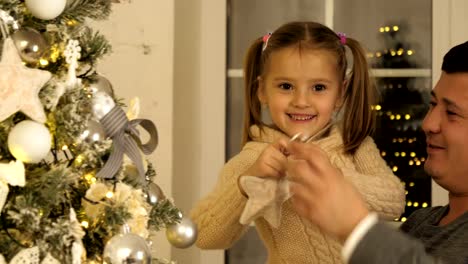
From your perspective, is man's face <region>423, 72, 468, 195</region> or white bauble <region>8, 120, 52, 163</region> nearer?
white bauble <region>8, 120, 52, 163</region>

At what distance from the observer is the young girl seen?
5.92 ft

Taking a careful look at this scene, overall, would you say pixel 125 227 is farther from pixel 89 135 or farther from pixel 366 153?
pixel 366 153

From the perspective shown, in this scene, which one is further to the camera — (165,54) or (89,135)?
(165,54)

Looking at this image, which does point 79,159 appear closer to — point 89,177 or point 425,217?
point 89,177

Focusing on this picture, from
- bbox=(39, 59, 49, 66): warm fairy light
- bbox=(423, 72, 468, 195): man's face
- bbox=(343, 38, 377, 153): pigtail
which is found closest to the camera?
bbox=(39, 59, 49, 66): warm fairy light

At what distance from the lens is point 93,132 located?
1.21 m

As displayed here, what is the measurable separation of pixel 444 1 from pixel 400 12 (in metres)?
0.15

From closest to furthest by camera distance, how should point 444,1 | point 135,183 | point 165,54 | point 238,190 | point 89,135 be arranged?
point 89,135 → point 135,183 → point 238,190 → point 165,54 → point 444,1

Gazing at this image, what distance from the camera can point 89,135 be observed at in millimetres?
1210

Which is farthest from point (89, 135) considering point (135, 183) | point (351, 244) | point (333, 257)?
point (333, 257)

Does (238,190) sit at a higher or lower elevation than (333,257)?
higher

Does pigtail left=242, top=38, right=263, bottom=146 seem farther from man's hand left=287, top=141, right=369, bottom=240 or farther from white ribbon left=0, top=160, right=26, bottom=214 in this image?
white ribbon left=0, top=160, right=26, bottom=214

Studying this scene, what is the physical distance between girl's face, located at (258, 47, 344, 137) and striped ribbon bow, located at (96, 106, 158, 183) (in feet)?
1.86

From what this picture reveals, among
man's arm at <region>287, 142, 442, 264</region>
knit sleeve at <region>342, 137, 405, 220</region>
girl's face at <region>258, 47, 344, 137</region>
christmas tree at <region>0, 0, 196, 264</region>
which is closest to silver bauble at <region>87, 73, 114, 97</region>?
christmas tree at <region>0, 0, 196, 264</region>
